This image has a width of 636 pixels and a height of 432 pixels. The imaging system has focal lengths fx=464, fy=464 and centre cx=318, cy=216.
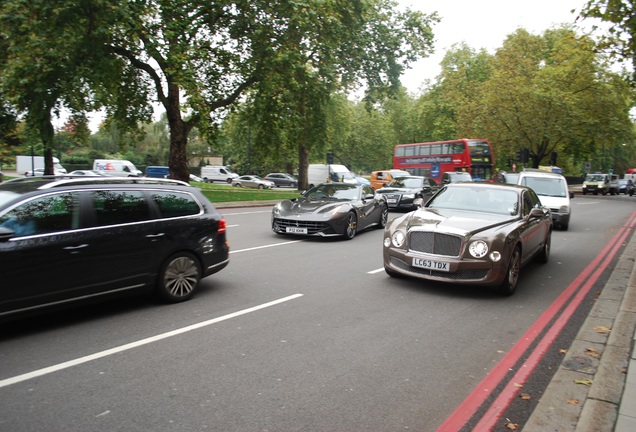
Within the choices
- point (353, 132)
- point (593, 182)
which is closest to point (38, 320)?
point (593, 182)

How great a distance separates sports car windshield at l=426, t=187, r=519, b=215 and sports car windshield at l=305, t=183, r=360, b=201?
426cm

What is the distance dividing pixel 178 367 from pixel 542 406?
295 centimetres

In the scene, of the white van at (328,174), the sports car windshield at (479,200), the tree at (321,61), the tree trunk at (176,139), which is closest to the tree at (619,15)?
the sports car windshield at (479,200)

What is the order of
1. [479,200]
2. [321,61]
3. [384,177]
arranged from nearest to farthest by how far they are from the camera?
1. [479,200]
2. [321,61]
3. [384,177]

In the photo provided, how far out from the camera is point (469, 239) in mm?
6430

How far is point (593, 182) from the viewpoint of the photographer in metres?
45.5

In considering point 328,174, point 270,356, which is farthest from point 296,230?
point 328,174

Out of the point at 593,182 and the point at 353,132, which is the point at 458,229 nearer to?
the point at 593,182

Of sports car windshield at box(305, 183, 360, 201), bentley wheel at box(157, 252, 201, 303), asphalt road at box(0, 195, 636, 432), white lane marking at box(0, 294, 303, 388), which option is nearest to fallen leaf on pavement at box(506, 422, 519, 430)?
A: asphalt road at box(0, 195, 636, 432)

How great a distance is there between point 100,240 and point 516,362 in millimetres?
4480

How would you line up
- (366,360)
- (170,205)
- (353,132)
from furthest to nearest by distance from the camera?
1. (353,132)
2. (170,205)
3. (366,360)

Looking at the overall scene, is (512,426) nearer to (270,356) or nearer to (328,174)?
(270,356)

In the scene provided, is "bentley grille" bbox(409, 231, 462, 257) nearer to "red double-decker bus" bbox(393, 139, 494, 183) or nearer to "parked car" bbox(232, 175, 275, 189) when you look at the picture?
"red double-decker bus" bbox(393, 139, 494, 183)

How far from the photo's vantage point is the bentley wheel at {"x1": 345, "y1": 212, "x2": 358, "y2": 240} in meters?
11.5
